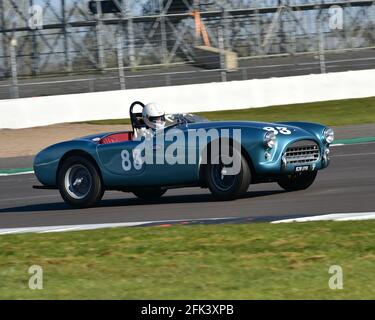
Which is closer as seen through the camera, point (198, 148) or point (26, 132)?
point (198, 148)

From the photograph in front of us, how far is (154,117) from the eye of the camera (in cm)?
1195

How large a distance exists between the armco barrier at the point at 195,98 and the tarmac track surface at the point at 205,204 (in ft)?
39.7

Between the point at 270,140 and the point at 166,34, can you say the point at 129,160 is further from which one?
the point at 166,34

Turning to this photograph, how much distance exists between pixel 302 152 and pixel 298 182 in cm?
90

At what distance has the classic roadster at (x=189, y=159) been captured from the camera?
11180 millimetres

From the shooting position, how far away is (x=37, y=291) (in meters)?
6.88

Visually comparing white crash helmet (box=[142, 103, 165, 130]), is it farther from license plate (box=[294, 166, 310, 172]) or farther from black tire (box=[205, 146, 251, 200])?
license plate (box=[294, 166, 310, 172])

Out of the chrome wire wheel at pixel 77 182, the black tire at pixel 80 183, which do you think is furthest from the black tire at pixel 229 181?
the chrome wire wheel at pixel 77 182

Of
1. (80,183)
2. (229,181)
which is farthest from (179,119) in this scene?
(80,183)

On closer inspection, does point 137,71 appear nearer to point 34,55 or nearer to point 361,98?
point 34,55

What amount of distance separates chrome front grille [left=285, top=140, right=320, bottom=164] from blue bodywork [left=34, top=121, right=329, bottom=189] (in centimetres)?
5

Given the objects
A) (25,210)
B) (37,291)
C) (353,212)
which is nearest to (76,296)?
(37,291)

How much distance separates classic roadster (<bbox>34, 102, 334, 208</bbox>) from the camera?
36.7 ft

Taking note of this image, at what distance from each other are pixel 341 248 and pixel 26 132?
19.2m
